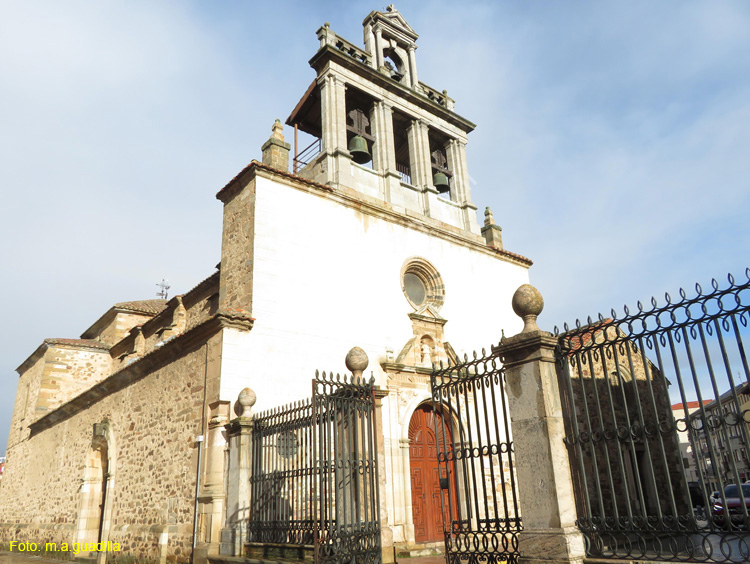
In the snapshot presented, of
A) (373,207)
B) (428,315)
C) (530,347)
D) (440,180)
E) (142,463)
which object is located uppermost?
(440,180)

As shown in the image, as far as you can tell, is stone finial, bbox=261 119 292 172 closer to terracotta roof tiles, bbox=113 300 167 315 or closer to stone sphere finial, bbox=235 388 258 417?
stone sphere finial, bbox=235 388 258 417

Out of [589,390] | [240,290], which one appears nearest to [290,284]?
[240,290]

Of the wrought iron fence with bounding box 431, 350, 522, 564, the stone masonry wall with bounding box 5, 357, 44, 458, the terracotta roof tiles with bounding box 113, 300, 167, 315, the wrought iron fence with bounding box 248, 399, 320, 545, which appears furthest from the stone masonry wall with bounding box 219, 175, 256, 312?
the stone masonry wall with bounding box 5, 357, 44, 458

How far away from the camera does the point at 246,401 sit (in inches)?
359

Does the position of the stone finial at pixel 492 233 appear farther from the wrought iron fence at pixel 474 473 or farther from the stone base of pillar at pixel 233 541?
the stone base of pillar at pixel 233 541

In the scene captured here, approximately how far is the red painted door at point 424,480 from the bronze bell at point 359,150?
6413 millimetres

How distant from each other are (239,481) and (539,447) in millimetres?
5262

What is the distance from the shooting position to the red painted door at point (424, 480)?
36.7 feet

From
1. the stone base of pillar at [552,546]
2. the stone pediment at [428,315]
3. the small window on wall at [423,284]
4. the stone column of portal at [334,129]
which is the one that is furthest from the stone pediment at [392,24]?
the stone base of pillar at [552,546]

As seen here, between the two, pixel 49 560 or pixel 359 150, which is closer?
pixel 359 150

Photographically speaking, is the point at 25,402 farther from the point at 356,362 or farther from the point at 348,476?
the point at 348,476

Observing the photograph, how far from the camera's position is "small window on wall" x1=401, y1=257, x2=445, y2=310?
13.7 metres

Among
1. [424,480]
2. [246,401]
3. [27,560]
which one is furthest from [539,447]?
[27,560]

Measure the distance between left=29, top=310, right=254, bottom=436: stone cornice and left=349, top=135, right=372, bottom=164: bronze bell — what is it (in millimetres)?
5884
